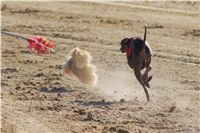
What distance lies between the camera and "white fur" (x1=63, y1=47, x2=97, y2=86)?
11539 millimetres

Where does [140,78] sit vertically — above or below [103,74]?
above

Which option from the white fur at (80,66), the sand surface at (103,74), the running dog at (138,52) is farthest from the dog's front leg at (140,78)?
the white fur at (80,66)

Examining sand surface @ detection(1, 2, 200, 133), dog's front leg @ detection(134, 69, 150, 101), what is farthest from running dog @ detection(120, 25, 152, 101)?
sand surface @ detection(1, 2, 200, 133)

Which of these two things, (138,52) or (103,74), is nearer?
(138,52)

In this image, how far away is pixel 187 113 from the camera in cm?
1070

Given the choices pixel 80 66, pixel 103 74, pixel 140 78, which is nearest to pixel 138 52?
pixel 140 78

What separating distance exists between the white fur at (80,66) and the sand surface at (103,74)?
0.46 metres

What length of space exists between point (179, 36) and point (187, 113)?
7.86m

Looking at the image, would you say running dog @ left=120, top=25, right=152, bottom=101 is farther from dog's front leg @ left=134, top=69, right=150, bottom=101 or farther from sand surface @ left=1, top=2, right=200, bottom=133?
sand surface @ left=1, top=2, right=200, bottom=133

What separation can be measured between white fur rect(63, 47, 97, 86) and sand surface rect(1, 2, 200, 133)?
46 cm

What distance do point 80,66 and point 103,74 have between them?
107 inches

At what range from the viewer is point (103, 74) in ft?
46.7

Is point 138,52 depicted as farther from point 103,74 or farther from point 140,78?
point 103,74

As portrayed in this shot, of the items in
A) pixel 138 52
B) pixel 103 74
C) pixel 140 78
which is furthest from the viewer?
pixel 103 74
